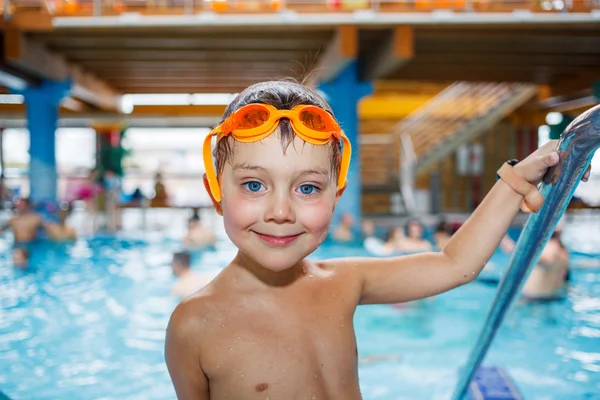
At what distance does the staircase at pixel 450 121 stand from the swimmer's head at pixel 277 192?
11975 mm

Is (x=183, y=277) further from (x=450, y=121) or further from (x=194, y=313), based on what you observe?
(x=450, y=121)

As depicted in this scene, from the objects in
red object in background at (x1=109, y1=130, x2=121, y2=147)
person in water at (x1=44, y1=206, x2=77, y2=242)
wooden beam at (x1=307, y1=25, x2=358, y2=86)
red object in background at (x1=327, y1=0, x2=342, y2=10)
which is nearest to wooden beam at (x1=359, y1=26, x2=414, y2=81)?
wooden beam at (x1=307, y1=25, x2=358, y2=86)

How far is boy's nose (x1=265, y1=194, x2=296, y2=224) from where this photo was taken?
140cm

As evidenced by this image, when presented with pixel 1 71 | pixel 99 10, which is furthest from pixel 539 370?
pixel 1 71

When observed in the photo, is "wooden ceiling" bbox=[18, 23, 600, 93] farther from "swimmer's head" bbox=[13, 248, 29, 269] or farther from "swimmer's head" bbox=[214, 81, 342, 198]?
"swimmer's head" bbox=[214, 81, 342, 198]

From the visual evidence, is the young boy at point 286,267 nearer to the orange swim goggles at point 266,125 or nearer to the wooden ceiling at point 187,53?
the orange swim goggles at point 266,125

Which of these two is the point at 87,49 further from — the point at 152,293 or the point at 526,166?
the point at 526,166

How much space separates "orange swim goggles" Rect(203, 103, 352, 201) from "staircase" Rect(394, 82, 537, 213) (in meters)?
11.9

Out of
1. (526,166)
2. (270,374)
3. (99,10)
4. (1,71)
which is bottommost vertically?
(270,374)

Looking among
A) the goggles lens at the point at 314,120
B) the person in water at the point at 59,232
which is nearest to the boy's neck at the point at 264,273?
the goggles lens at the point at 314,120

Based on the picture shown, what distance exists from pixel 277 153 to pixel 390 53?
778 cm

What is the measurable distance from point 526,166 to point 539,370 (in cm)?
318

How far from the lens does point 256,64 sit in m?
A: 11.2

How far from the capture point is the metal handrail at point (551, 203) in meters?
1.32
